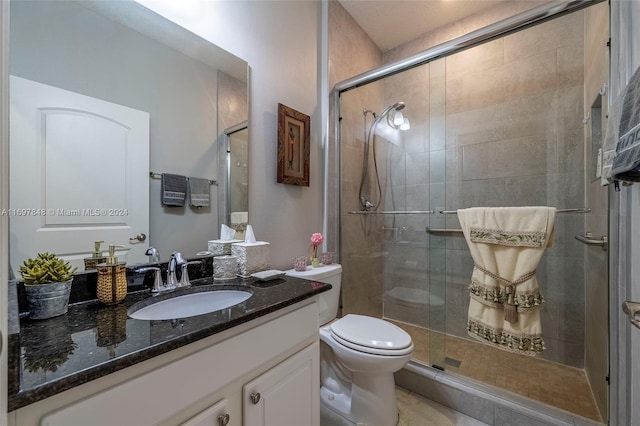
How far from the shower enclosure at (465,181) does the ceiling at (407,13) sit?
0.33 meters

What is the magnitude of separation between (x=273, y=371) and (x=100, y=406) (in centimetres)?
46

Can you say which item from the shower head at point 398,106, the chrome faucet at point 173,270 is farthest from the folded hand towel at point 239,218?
the shower head at point 398,106

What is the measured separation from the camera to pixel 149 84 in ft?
3.53

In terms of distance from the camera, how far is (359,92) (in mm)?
2105

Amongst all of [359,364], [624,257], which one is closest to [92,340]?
[359,364]

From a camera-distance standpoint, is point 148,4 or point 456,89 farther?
point 456,89

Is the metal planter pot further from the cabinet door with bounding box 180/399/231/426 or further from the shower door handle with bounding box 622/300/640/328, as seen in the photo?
the shower door handle with bounding box 622/300/640/328

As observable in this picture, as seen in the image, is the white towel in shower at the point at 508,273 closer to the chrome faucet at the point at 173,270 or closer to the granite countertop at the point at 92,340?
the granite countertop at the point at 92,340

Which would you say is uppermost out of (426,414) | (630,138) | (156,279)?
(630,138)

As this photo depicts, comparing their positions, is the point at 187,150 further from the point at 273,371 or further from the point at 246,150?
the point at 273,371

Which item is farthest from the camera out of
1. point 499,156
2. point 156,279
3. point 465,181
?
point 465,181

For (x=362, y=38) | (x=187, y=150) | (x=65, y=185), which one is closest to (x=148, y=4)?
(x=187, y=150)

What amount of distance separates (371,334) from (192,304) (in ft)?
2.87

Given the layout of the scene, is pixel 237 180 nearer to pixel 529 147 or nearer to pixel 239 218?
pixel 239 218
